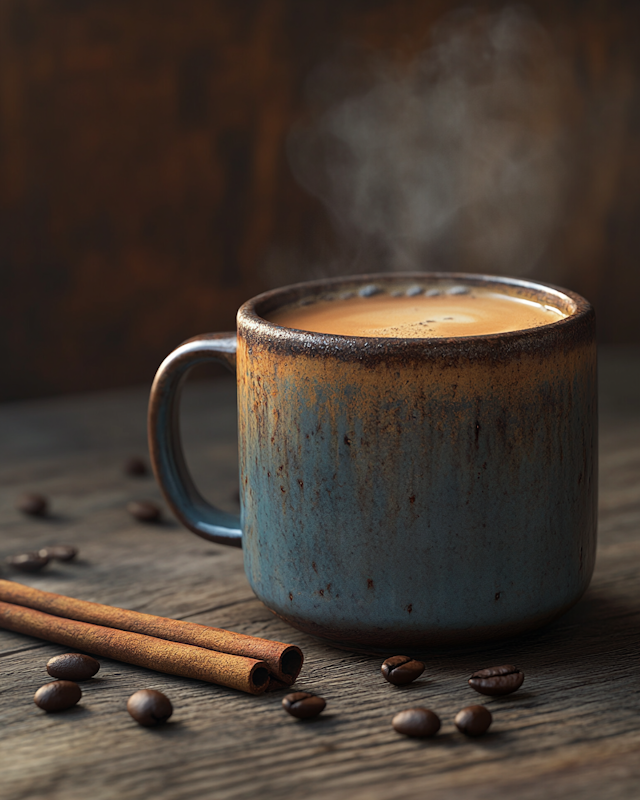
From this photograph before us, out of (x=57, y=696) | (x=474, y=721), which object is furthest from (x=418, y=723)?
(x=57, y=696)

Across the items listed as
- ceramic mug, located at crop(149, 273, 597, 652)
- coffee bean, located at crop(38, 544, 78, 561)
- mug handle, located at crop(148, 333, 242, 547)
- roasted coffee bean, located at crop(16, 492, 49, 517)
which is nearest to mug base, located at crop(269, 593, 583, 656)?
ceramic mug, located at crop(149, 273, 597, 652)

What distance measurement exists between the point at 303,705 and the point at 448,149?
156cm

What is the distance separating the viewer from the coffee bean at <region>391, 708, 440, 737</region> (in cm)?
78

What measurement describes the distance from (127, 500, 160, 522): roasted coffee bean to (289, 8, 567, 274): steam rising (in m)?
0.93

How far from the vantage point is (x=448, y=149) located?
2.14m

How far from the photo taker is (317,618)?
90cm

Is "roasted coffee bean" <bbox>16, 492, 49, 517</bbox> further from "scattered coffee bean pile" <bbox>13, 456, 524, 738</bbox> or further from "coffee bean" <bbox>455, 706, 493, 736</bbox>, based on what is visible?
"coffee bean" <bbox>455, 706, 493, 736</bbox>

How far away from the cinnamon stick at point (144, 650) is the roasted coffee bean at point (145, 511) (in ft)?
0.97

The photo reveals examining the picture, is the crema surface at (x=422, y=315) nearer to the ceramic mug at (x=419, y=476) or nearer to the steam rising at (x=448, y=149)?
the ceramic mug at (x=419, y=476)

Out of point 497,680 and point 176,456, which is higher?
point 176,456

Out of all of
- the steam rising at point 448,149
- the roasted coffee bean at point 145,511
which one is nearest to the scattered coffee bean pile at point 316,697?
the roasted coffee bean at point 145,511

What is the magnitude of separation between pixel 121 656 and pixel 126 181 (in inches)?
51.1

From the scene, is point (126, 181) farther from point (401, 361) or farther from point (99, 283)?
point (401, 361)

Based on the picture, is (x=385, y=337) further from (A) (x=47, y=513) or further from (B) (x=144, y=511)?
(A) (x=47, y=513)
